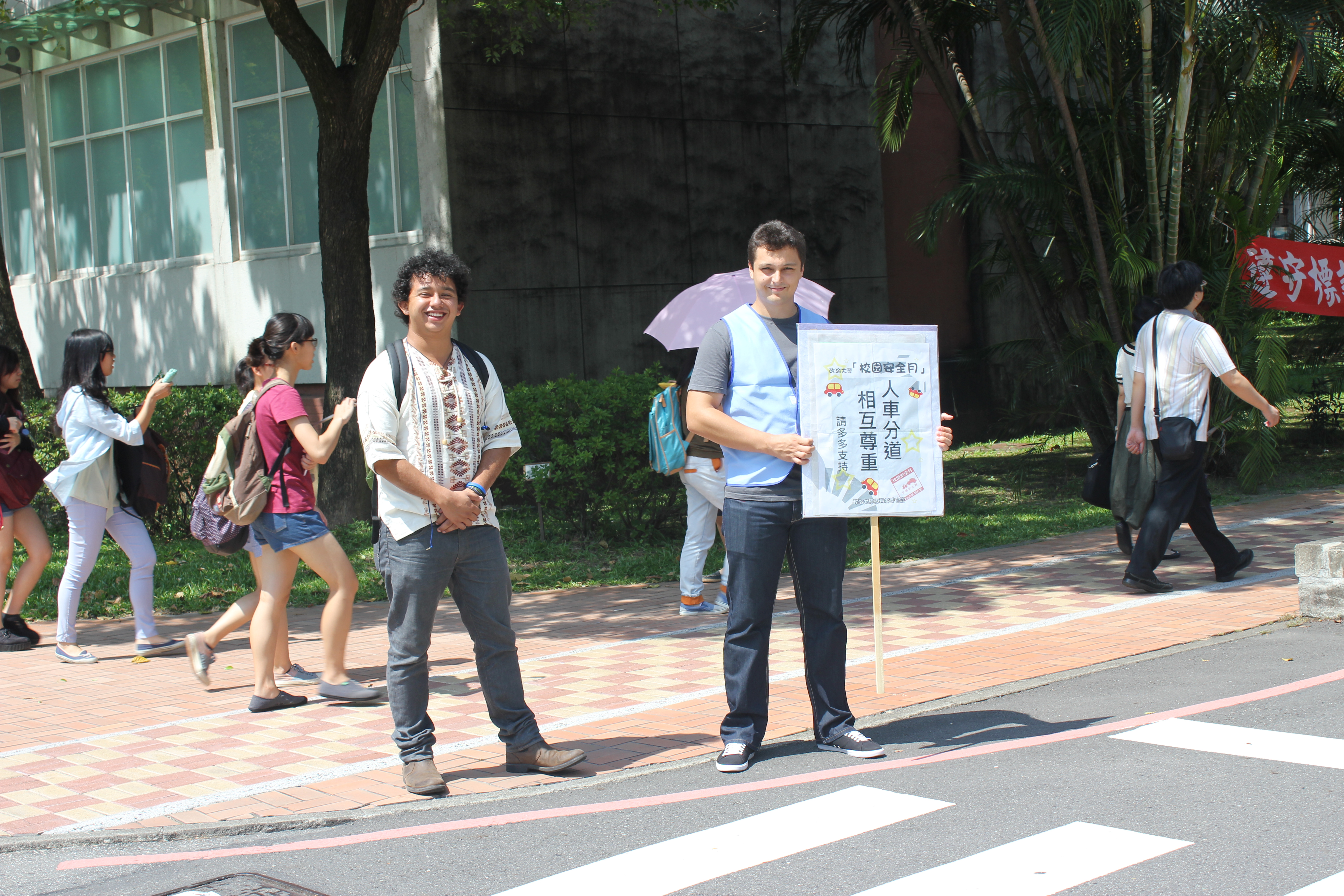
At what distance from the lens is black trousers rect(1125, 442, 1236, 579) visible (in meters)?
8.34

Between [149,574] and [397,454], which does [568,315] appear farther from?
[397,454]

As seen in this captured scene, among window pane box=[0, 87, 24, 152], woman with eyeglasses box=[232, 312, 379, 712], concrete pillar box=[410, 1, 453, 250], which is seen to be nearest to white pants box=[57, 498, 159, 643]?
woman with eyeglasses box=[232, 312, 379, 712]

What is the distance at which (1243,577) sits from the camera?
8891 mm

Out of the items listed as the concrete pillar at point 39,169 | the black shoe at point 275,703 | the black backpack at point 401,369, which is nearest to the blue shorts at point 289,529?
the black shoe at point 275,703

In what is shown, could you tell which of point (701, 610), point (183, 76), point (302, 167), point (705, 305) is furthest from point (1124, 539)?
point (183, 76)

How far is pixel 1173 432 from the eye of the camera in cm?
822

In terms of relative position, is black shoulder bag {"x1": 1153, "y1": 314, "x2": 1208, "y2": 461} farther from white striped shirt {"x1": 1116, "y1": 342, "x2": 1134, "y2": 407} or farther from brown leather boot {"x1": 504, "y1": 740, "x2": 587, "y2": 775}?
brown leather boot {"x1": 504, "y1": 740, "x2": 587, "y2": 775}

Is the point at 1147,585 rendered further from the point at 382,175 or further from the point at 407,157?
the point at 382,175

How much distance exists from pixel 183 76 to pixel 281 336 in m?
13.0

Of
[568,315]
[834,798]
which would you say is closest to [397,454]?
[834,798]

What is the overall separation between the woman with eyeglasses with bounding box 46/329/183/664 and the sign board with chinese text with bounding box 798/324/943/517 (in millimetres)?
4404

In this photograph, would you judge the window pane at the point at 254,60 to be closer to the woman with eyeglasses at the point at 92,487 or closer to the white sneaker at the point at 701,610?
the woman with eyeglasses at the point at 92,487

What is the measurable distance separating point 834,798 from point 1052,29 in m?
8.64

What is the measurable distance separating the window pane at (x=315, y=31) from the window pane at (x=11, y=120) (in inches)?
261
